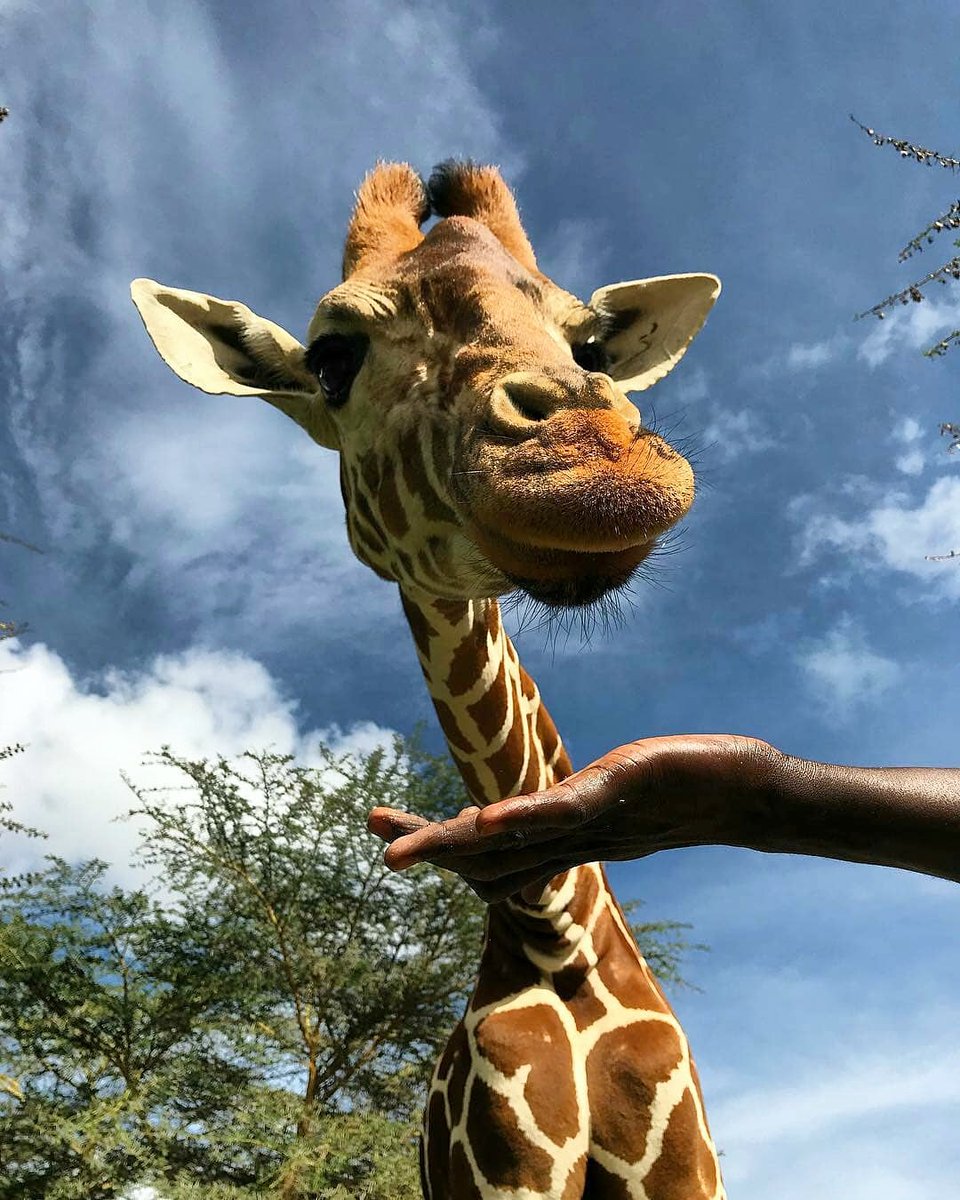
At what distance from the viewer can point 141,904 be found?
10039 millimetres

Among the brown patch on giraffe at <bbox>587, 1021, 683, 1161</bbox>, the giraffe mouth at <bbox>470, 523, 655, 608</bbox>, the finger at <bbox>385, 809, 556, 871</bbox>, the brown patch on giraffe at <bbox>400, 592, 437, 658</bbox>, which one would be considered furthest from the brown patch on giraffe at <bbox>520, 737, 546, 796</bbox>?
the finger at <bbox>385, 809, 556, 871</bbox>

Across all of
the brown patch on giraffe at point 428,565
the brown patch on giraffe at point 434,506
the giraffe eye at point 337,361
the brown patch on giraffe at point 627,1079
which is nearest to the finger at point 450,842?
the brown patch on giraffe at point 434,506

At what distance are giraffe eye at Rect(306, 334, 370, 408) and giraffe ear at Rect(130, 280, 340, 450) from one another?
24 cm

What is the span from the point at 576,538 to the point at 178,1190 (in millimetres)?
7555

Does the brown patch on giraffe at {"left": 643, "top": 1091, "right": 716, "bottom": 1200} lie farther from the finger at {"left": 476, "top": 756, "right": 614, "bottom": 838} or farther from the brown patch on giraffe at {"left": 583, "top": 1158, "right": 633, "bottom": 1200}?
the finger at {"left": 476, "top": 756, "right": 614, "bottom": 838}

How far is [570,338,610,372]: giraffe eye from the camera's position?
3.40 m

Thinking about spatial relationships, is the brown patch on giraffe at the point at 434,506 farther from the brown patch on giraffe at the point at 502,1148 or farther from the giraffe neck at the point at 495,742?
the brown patch on giraffe at the point at 502,1148

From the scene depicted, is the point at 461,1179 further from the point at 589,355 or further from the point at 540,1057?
the point at 589,355

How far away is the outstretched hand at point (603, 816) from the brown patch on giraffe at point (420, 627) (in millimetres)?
2161

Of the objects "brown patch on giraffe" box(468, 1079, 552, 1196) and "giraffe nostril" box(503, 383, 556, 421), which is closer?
"giraffe nostril" box(503, 383, 556, 421)

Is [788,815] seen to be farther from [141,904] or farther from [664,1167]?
[141,904]

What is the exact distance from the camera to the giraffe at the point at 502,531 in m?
2.26

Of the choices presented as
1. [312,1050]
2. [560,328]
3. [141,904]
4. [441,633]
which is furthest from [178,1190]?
[560,328]

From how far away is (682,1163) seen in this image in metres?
2.99
